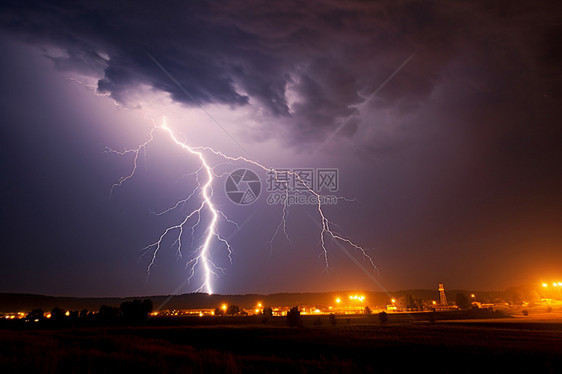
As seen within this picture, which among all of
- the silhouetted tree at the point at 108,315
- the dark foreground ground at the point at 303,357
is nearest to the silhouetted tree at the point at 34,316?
the silhouetted tree at the point at 108,315

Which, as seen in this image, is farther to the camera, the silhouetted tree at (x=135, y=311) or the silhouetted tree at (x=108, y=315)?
the silhouetted tree at (x=135, y=311)

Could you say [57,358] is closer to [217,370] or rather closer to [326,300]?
[217,370]

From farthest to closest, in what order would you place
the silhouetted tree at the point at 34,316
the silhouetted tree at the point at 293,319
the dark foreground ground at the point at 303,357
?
1. the silhouetted tree at the point at 34,316
2. the silhouetted tree at the point at 293,319
3. the dark foreground ground at the point at 303,357

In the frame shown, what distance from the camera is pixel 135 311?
43.3 m

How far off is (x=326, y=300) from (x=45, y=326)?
454ft

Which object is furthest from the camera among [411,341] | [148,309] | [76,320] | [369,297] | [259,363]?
[369,297]

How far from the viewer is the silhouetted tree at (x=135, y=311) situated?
138 feet

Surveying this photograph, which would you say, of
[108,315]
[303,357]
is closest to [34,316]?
[108,315]

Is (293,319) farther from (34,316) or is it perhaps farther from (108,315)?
(34,316)

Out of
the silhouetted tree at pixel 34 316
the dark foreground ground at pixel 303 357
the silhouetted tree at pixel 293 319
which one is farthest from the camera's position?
the silhouetted tree at pixel 34 316

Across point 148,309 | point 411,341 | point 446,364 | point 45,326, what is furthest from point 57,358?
point 148,309

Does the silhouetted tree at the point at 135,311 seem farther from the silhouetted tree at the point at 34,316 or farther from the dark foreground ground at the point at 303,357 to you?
the dark foreground ground at the point at 303,357

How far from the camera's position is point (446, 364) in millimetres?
10867

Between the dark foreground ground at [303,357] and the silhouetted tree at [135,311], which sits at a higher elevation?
the silhouetted tree at [135,311]
